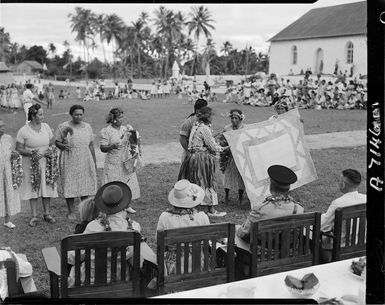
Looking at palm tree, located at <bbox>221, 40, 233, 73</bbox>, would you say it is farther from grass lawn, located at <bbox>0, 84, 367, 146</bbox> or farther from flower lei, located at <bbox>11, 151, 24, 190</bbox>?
flower lei, located at <bbox>11, 151, 24, 190</bbox>

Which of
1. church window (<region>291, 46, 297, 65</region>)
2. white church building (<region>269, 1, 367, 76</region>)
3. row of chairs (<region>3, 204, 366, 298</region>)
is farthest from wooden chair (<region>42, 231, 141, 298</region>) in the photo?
church window (<region>291, 46, 297, 65</region>)

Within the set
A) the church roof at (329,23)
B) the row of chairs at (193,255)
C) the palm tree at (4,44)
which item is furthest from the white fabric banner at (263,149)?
the palm tree at (4,44)

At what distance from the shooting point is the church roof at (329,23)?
Result: 13.5 ft

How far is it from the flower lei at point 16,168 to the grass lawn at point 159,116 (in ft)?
0.71

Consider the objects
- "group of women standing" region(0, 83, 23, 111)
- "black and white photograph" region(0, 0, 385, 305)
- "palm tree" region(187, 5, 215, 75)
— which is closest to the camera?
"black and white photograph" region(0, 0, 385, 305)

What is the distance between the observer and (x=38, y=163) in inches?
211

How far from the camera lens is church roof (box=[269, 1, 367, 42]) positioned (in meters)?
4.11

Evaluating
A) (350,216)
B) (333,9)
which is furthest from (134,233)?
(333,9)

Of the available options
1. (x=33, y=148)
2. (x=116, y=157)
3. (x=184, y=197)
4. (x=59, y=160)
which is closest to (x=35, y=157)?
(x=33, y=148)

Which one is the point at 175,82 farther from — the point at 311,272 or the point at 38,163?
the point at 311,272

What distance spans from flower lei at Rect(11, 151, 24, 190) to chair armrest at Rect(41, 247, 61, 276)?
1565mm

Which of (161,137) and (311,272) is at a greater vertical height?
(161,137)

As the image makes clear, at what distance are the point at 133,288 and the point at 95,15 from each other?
7.35 ft

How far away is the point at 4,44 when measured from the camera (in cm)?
409
